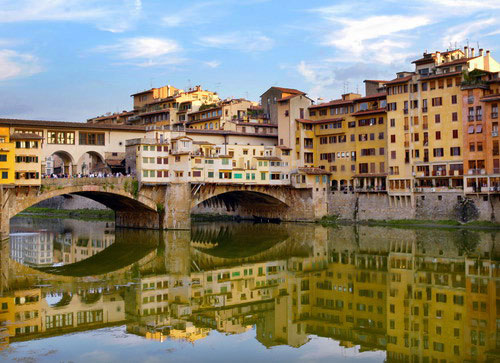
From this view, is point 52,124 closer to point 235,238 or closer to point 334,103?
point 235,238

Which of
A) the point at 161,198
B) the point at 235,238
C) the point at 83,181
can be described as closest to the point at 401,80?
the point at 235,238

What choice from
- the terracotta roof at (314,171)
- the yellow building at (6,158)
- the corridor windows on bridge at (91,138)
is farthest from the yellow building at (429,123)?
the yellow building at (6,158)

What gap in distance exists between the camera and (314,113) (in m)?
75.2

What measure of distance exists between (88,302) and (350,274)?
14753 mm

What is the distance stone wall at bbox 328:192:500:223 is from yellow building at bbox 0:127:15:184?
35.9 m

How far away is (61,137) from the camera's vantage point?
61094 mm

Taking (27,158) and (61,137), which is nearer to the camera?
(27,158)

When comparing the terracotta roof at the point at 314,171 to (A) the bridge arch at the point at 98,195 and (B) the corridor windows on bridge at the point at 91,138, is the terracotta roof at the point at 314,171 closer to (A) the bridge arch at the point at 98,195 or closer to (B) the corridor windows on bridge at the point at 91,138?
(A) the bridge arch at the point at 98,195

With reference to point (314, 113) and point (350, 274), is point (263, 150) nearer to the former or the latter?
point (314, 113)

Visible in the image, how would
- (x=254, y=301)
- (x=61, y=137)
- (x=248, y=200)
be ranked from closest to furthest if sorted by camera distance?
(x=254, y=301), (x=61, y=137), (x=248, y=200)

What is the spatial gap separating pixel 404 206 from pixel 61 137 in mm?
35481

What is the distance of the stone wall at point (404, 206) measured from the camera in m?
57.3

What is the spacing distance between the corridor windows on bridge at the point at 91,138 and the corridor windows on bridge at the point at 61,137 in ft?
3.02

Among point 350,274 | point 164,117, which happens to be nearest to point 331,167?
point 164,117
